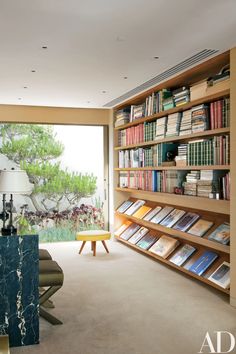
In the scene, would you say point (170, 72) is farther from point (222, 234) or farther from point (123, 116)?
point (123, 116)

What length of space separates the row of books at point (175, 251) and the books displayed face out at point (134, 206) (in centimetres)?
26

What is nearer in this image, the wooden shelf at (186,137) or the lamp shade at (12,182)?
the lamp shade at (12,182)

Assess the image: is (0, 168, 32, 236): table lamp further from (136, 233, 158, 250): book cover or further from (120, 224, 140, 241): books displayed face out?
(120, 224, 140, 241): books displayed face out

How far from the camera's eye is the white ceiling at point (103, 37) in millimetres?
2840

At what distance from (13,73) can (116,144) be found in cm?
300

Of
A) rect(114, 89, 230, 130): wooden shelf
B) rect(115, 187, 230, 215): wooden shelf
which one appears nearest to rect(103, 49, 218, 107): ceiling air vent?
rect(114, 89, 230, 130): wooden shelf

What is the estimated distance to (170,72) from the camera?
4770 millimetres

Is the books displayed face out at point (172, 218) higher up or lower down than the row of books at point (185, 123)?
lower down

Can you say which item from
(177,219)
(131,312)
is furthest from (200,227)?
(131,312)

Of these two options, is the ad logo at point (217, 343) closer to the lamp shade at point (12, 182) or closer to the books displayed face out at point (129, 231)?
the lamp shade at point (12, 182)

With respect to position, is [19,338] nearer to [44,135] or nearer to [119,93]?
[119,93]

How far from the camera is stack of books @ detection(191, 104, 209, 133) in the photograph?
4562mm

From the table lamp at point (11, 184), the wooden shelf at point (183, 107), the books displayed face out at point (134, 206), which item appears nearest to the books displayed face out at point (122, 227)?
the books displayed face out at point (134, 206)

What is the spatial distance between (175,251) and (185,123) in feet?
5.46
